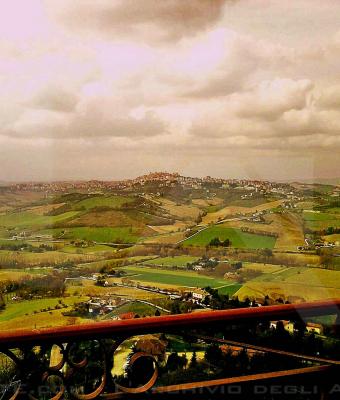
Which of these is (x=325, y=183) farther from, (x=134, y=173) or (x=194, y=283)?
(x=134, y=173)

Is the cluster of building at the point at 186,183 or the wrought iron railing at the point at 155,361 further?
the cluster of building at the point at 186,183

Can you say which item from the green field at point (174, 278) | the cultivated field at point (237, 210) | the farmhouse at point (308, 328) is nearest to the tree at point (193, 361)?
the farmhouse at point (308, 328)

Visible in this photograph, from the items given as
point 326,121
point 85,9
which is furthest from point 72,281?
point 326,121

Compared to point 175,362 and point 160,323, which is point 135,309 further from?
point 160,323

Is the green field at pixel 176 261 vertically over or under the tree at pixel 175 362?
over

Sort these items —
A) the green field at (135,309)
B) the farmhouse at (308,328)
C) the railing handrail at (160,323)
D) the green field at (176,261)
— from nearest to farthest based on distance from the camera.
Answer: the railing handrail at (160,323) → the farmhouse at (308,328) → the green field at (135,309) → the green field at (176,261)

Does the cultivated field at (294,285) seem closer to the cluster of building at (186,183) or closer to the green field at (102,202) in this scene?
the cluster of building at (186,183)
